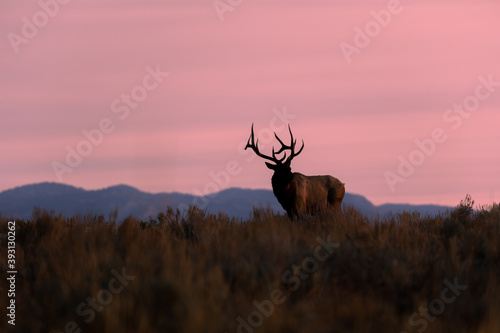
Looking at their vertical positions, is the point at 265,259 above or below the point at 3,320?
above

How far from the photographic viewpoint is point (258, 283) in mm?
8461

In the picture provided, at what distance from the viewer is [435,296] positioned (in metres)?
8.66

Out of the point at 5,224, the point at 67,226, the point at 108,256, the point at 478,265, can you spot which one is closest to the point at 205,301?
the point at 108,256

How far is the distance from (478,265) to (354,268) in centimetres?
231

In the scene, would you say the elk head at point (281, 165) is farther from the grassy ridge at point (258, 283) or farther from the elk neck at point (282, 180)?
the grassy ridge at point (258, 283)

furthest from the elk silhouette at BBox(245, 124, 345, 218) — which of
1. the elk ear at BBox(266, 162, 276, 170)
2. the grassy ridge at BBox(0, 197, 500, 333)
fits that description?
the grassy ridge at BBox(0, 197, 500, 333)

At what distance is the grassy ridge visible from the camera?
7.46 metres

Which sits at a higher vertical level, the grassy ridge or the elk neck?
the elk neck

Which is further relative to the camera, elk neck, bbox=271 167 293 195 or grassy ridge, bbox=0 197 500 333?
elk neck, bbox=271 167 293 195

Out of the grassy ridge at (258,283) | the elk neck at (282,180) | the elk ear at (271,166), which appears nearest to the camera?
the grassy ridge at (258,283)

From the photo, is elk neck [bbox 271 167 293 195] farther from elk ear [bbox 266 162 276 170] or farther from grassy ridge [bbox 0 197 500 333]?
grassy ridge [bbox 0 197 500 333]

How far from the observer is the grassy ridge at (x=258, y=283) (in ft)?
24.5

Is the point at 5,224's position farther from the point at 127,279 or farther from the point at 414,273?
the point at 414,273

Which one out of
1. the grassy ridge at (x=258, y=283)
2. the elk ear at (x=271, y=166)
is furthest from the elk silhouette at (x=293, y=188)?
the grassy ridge at (x=258, y=283)
